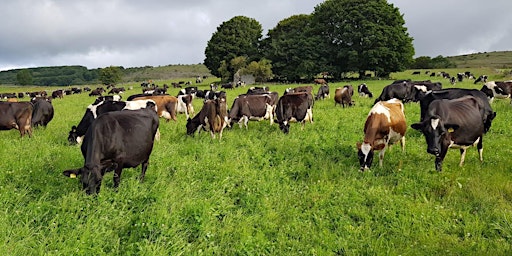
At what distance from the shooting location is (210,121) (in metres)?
13.0

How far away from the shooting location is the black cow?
1161 cm

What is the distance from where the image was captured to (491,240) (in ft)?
17.1

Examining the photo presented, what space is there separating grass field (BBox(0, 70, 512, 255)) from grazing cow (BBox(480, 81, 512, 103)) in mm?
14011

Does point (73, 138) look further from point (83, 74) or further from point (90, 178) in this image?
point (83, 74)

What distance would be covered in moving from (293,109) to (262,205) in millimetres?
8253

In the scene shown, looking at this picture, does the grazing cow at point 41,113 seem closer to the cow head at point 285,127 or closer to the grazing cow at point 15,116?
the grazing cow at point 15,116

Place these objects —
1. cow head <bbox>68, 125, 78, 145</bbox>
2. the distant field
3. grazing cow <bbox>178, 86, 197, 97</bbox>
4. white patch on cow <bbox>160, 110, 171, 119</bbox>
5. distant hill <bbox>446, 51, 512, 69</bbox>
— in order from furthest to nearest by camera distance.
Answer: distant hill <bbox>446, 51, 512, 69</bbox>, the distant field, grazing cow <bbox>178, 86, 197, 97</bbox>, white patch on cow <bbox>160, 110, 171, 119</bbox>, cow head <bbox>68, 125, 78, 145</bbox>

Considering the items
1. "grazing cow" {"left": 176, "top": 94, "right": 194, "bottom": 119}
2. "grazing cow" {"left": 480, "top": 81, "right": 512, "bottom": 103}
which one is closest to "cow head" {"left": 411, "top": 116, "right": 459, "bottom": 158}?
"grazing cow" {"left": 176, "top": 94, "right": 194, "bottom": 119}

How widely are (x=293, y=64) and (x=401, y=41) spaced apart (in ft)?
57.1

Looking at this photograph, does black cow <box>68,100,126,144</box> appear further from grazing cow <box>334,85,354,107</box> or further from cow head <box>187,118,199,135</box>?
grazing cow <box>334,85,354,107</box>

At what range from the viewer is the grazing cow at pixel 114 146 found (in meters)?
6.17

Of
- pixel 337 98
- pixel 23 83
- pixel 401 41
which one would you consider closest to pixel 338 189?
pixel 337 98

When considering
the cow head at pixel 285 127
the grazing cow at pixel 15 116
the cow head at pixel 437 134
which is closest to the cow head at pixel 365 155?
the cow head at pixel 437 134

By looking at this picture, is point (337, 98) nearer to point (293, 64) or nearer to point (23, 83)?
point (293, 64)
